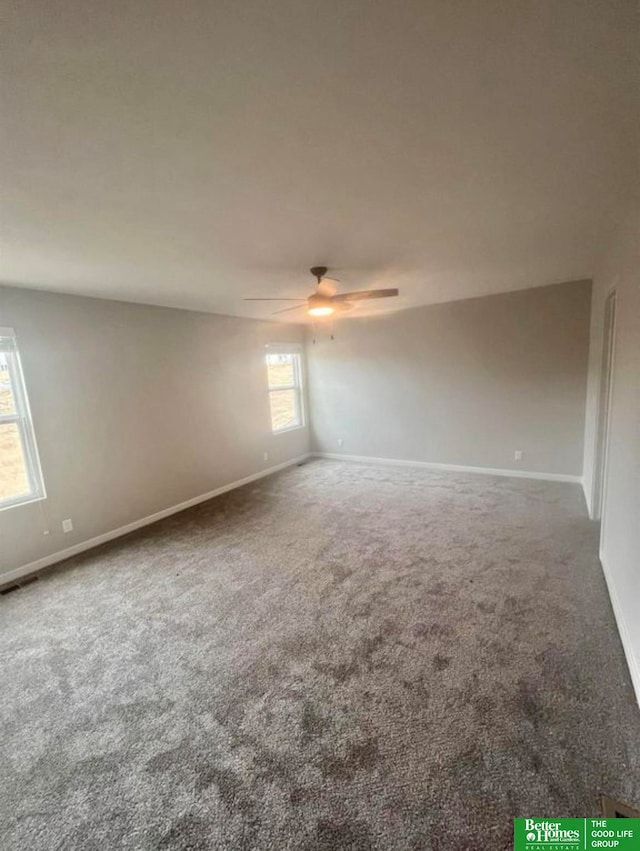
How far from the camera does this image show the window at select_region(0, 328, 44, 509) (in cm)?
316

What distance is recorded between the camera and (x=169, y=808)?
1415 millimetres

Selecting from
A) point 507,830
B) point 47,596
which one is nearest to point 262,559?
point 47,596

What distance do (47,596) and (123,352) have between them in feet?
7.77

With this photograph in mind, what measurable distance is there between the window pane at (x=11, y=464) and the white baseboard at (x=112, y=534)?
0.65m

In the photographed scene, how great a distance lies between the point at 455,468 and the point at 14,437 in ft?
17.3

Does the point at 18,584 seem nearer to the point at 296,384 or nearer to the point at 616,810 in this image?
the point at 616,810

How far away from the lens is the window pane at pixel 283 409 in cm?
616

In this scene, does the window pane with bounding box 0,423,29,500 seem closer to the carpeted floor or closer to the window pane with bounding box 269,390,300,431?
the carpeted floor

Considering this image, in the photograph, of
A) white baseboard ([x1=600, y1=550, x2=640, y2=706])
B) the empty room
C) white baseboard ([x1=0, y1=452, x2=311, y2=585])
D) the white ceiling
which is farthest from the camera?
white baseboard ([x1=0, y1=452, x2=311, y2=585])

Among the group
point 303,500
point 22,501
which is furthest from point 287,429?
point 22,501

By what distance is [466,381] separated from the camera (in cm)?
530

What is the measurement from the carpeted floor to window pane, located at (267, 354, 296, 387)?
3.25 metres

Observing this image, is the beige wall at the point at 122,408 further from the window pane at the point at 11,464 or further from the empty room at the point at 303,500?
the window pane at the point at 11,464

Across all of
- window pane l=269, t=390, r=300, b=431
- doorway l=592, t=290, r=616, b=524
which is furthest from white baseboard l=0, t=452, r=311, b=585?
doorway l=592, t=290, r=616, b=524
